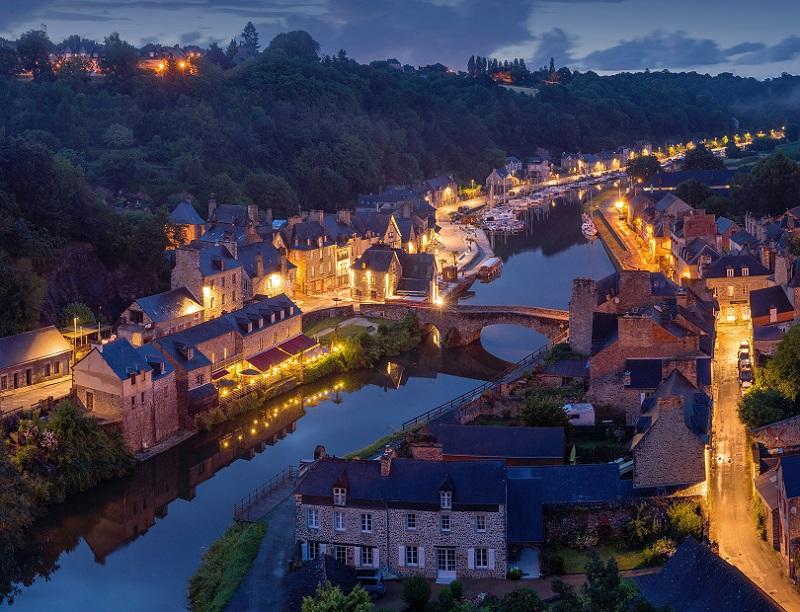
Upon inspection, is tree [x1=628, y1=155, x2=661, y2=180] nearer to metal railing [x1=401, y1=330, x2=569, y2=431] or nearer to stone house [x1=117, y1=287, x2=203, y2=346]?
metal railing [x1=401, y1=330, x2=569, y2=431]

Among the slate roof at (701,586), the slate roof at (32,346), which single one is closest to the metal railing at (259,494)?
the slate roof at (32,346)

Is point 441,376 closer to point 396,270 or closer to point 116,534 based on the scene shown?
point 396,270

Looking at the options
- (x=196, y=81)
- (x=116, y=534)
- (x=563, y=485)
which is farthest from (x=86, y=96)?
(x=563, y=485)

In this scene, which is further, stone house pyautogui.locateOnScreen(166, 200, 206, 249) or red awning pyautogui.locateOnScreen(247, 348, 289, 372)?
stone house pyautogui.locateOnScreen(166, 200, 206, 249)

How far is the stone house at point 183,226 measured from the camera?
59719 millimetres

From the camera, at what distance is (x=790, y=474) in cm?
2631

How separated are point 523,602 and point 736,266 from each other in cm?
3283

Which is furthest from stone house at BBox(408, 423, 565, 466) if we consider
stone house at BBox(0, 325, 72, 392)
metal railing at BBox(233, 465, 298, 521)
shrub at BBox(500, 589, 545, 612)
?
stone house at BBox(0, 325, 72, 392)

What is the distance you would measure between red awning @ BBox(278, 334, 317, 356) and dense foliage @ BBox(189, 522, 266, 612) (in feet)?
56.0

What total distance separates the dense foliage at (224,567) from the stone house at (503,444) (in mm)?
5182

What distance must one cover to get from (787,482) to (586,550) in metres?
5.06

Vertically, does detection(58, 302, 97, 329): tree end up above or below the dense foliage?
Answer: above

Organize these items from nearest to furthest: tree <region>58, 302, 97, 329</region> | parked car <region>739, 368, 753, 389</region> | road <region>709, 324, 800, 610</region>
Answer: road <region>709, 324, 800, 610</region>, parked car <region>739, 368, 753, 389</region>, tree <region>58, 302, 97, 329</region>

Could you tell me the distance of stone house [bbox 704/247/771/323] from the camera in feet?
168
